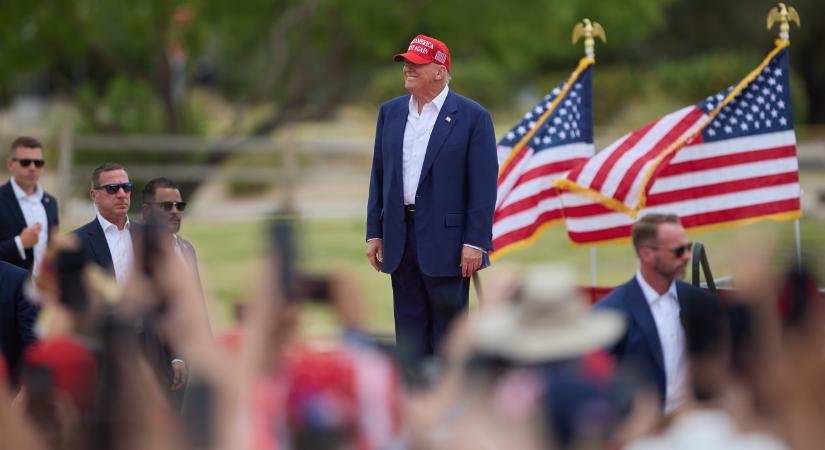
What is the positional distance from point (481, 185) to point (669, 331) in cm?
156

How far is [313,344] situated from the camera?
354 centimetres

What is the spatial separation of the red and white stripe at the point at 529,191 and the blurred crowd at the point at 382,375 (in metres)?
3.62

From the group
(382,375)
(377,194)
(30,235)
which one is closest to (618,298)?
(377,194)

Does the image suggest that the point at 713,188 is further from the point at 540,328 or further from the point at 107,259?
the point at 540,328

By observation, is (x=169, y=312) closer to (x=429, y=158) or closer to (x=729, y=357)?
(x=729, y=357)

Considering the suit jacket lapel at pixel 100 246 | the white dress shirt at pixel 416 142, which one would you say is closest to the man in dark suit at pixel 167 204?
the suit jacket lapel at pixel 100 246

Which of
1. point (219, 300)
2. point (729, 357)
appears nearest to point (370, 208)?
point (729, 357)

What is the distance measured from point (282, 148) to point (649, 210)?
13910mm

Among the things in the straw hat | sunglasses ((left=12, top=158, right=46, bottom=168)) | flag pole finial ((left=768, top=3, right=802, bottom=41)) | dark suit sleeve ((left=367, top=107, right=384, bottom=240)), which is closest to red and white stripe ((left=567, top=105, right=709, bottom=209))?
flag pole finial ((left=768, top=3, right=802, bottom=41))

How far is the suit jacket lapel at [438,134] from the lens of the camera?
6.61m

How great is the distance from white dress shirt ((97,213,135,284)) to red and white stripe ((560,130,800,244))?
2.77m

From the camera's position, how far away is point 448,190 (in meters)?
6.60

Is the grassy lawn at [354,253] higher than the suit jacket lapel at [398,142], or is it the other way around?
the suit jacket lapel at [398,142]

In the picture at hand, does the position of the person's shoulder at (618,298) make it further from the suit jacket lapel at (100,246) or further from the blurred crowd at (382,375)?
the suit jacket lapel at (100,246)
